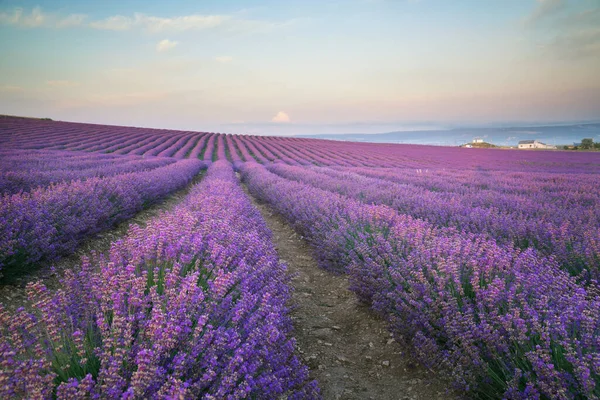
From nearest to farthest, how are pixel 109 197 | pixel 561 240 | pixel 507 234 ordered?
pixel 561 240 < pixel 507 234 < pixel 109 197

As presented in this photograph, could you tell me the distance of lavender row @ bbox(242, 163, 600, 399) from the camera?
1582 mm

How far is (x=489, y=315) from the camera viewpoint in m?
2.05

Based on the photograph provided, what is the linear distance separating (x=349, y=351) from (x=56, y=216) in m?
3.95

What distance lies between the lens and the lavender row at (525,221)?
336cm

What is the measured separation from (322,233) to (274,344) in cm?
322

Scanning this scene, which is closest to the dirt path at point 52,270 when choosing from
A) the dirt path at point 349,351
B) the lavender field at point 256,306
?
the lavender field at point 256,306

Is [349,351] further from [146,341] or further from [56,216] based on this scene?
[56,216]

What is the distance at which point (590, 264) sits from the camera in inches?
124

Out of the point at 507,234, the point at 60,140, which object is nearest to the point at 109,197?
the point at 507,234

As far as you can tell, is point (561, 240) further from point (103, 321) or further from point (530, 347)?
point (103, 321)

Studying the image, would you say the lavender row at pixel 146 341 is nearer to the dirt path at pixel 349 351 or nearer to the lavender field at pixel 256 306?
the lavender field at pixel 256 306

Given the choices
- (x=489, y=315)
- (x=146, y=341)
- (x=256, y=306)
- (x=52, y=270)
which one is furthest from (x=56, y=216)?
(x=489, y=315)

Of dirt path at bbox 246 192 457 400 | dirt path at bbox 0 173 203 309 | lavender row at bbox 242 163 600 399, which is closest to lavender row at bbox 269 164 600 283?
lavender row at bbox 242 163 600 399

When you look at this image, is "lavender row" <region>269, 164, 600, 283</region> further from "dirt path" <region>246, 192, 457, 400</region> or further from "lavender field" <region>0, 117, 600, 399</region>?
"dirt path" <region>246, 192, 457, 400</region>
